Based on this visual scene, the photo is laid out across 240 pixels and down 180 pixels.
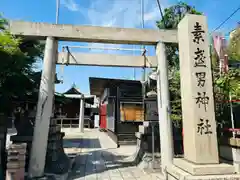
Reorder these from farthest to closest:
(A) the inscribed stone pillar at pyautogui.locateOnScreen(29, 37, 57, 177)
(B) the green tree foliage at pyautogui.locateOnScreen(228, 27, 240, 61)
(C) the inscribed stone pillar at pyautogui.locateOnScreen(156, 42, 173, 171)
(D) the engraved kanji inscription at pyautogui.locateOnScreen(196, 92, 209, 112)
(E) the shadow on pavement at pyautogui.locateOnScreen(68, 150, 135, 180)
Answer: (B) the green tree foliage at pyautogui.locateOnScreen(228, 27, 240, 61)
(E) the shadow on pavement at pyautogui.locateOnScreen(68, 150, 135, 180)
(C) the inscribed stone pillar at pyautogui.locateOnScreen(156, 42, 173, 171)
(A) the inscribed stone pillar at pyautogui.locateOnScreen(29, 37, 57, 177)
(D) the engraved kanji inscription at pyautogui.locateOnScreen(196, 92, 209, 112)

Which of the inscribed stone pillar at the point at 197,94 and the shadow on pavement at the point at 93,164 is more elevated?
the inscribed stone pillar at the point at 197,94

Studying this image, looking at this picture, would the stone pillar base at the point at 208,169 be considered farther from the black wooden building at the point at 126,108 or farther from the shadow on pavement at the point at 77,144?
the shadow on pavement at the point at 77,144

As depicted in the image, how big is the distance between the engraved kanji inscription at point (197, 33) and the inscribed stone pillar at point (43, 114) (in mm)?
4271

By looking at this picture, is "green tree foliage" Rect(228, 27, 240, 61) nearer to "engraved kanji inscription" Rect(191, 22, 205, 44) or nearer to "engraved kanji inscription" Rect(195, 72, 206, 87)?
"engraved kanji inscription" Rect(191, 22, 205, 44)

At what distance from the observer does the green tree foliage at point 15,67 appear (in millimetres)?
4762

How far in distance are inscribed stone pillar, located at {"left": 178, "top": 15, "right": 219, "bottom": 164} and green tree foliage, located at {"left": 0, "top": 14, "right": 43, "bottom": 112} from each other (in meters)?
4.18

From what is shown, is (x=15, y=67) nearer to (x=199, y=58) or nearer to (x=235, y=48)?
(x=199, y=58)

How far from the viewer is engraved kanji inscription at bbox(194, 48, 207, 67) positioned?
12.1 feet

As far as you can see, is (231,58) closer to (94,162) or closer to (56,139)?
(94,162)

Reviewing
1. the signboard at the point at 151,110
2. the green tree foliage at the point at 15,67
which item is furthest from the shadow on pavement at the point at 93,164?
the green tree foliage at the point at 15,67

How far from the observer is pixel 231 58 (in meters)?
7.56

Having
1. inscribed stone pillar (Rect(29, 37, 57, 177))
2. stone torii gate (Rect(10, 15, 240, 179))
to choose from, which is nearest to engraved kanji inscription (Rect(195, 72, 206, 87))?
stone torii gate (Rect(10, 15, 240, 179))

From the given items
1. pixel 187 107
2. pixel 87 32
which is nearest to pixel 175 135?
pixel 187 107

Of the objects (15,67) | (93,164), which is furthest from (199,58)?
(93,164)
